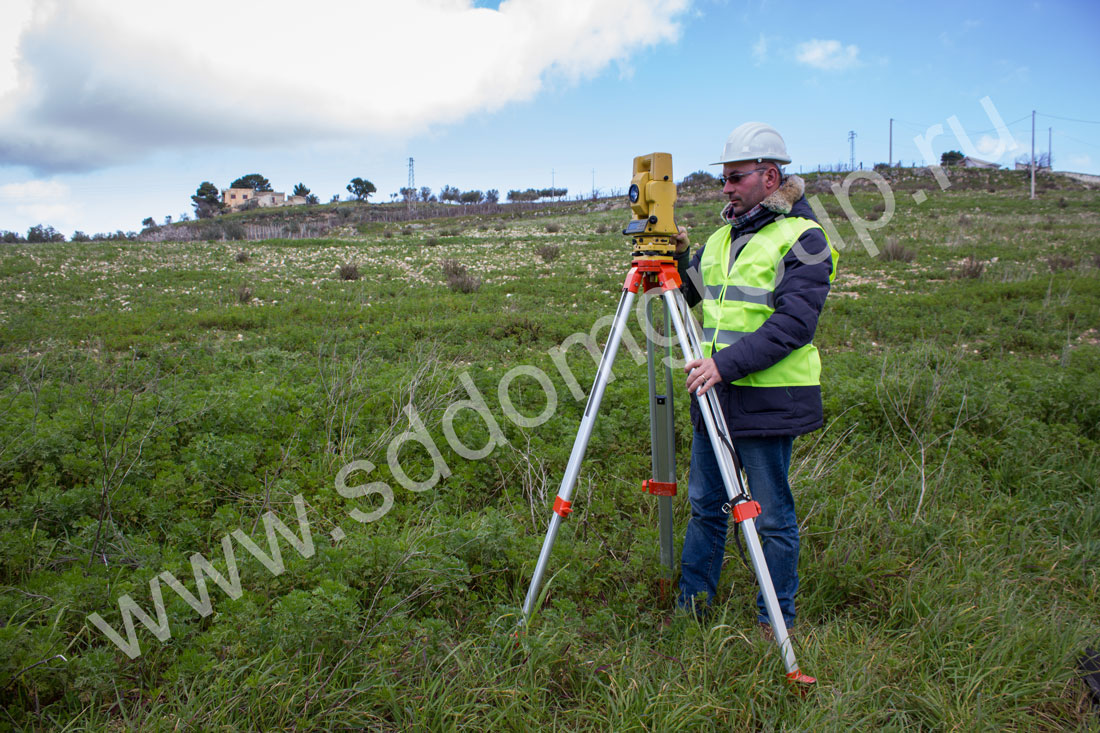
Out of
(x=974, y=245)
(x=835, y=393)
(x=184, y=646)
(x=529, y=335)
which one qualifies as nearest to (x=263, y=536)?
(x=184, y=646)

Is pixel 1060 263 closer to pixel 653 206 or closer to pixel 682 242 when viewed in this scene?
pixel 682 242

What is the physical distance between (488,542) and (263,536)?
1216 millimetres

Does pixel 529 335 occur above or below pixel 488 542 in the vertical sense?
above

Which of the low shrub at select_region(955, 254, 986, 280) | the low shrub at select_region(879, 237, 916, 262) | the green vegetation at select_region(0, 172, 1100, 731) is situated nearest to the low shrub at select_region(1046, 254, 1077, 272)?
the low shrub at select_region(955, 254, 986, 280)

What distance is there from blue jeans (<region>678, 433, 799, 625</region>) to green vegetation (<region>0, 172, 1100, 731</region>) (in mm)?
181

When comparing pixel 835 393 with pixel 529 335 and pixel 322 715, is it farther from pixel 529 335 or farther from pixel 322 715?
pixel 322 715

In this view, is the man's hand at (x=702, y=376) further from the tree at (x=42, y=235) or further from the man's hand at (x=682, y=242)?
the tree at (x=42, y=235)

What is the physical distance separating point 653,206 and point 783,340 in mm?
766

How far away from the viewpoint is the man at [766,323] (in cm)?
237

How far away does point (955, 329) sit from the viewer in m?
8.52

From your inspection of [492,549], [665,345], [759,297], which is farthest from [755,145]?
[492,549]

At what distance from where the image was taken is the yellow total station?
2529 mm

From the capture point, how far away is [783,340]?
2352 millimetres

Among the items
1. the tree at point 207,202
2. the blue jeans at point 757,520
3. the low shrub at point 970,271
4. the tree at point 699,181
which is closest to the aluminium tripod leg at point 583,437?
the blue jeans at point 757,520
